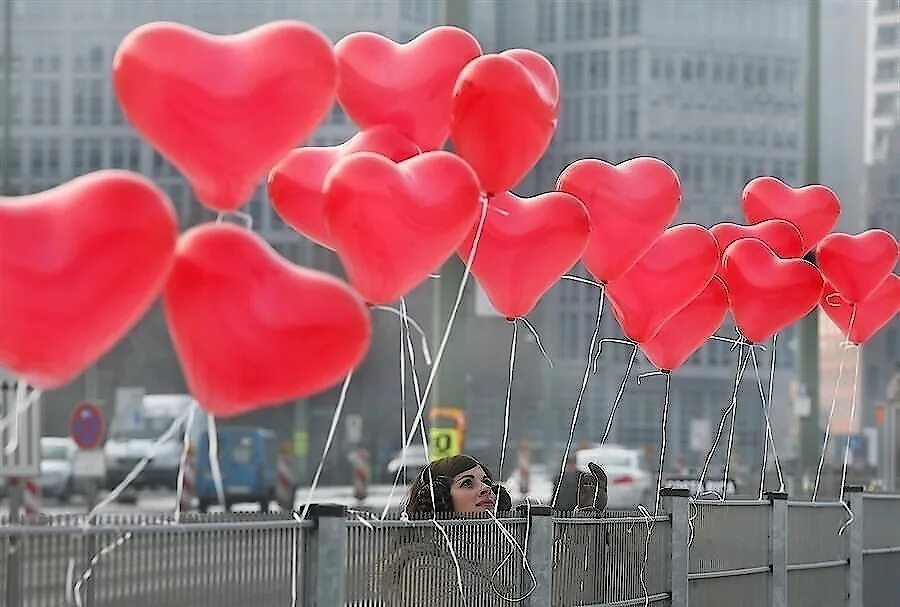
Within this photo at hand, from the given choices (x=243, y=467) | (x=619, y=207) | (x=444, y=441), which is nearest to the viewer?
(x=619, y=207)

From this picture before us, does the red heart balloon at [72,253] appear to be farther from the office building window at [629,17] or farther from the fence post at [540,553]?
the office building window at [629,17]

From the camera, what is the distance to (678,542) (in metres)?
10.5

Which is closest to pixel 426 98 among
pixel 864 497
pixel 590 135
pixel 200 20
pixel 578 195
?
pixel 578 195

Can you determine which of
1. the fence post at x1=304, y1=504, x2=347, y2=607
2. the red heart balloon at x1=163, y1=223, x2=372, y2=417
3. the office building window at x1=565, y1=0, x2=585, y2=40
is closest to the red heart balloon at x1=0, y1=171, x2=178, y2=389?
the red heart balloon at x1=163, y1=223, x2=372, y2=417

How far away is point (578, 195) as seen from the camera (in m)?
10.0

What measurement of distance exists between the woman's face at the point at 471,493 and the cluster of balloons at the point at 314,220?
94 cm

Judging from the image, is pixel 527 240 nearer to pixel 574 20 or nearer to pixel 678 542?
pixel 678 542

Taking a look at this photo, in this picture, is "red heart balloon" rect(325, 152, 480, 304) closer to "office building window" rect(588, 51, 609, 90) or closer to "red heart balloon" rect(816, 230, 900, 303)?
"red heart balloon" rect(816, 230, 900, 303)

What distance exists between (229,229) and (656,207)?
428 cm

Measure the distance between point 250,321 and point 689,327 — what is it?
215 inches

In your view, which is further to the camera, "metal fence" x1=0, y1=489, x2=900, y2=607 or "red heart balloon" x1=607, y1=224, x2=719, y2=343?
"red heart balloon" x1=607, y1=224, x2=719, y2=343

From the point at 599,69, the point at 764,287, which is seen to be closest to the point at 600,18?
the point at 599,69

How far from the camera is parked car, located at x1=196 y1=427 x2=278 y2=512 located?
41.1m

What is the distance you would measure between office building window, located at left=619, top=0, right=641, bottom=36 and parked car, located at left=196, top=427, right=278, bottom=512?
40.9m
